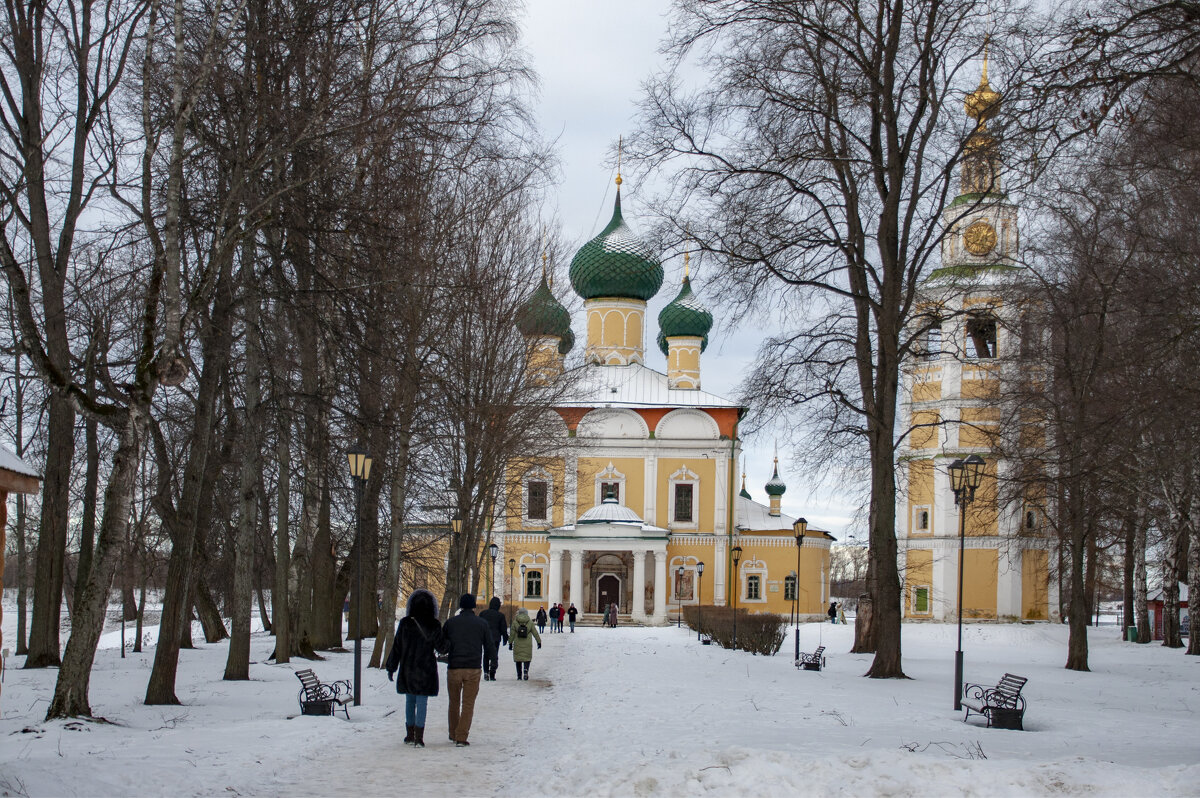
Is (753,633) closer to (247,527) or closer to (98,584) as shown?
(247,527)

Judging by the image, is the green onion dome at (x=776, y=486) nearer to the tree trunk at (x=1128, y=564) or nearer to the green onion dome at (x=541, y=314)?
the tree trunk at (x=1128, y=564)

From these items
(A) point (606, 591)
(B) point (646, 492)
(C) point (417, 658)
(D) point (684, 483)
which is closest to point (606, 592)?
(A) point (606, 591)

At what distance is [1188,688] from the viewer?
62.5 ft

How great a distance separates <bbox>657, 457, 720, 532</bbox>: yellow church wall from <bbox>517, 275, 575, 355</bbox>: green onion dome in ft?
91.0

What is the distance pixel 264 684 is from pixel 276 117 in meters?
7.64

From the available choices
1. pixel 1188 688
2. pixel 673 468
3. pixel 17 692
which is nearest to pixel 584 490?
pixel 673 468

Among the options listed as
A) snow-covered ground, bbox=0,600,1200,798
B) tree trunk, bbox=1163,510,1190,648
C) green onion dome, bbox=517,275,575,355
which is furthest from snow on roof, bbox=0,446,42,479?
tree trunk, bbox=1163,510,1190,648

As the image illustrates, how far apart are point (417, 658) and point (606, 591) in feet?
134

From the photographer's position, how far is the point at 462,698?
1030 centimetres

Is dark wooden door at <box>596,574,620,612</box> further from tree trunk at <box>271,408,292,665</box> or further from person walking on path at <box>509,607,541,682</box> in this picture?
person walking on path at <box>509,607,541,682</box>

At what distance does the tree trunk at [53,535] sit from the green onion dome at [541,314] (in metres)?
8.61

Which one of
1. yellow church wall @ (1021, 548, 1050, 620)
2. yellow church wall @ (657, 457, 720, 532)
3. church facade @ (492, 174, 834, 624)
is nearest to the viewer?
yellow church wall @ (1021, 548, 1050, 620)

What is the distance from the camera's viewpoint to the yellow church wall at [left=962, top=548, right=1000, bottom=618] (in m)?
44.4

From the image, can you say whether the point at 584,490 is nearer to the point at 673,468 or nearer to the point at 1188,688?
the point at 673,468
